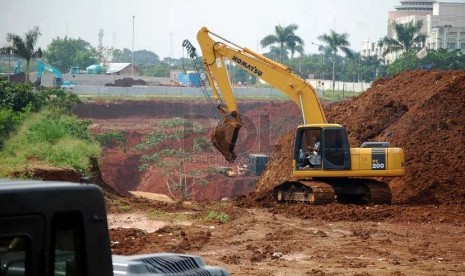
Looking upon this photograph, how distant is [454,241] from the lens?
23.1 metres

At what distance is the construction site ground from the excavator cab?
4.60 feet

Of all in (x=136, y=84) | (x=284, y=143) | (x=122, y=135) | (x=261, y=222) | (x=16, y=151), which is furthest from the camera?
(x=136, y=84)

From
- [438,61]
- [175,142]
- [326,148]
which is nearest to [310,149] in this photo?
[326,148]

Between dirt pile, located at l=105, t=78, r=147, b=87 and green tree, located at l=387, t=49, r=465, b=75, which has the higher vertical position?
green tree, located at l=387, t=49, r=465, b=75

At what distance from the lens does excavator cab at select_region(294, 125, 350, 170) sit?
100ft

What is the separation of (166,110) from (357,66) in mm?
40504

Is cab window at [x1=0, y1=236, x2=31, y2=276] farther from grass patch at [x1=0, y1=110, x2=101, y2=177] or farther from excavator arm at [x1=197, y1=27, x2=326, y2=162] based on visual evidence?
excavator arm at [x1=197, y1=27, x2=326, y2=162]

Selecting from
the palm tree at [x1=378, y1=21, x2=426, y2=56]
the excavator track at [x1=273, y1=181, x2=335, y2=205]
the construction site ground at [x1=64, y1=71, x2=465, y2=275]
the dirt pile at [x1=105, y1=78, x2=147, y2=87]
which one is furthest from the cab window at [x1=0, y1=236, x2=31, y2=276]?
the dirt pile at [x1=105, y1=78, x2=147, y2=87]

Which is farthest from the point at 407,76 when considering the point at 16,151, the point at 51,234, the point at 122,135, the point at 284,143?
the point at 51,234

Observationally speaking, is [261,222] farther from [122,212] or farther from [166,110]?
[166,110]

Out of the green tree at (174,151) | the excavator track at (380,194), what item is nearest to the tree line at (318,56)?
the green tree at (174,151)

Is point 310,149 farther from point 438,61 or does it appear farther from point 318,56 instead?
point 318,56

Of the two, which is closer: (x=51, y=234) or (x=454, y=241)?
(x=51, y=234)

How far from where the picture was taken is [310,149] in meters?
31.1
